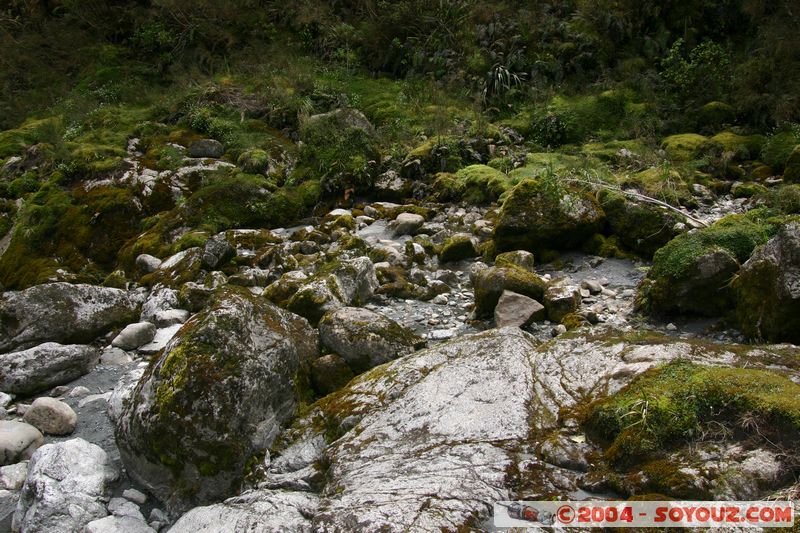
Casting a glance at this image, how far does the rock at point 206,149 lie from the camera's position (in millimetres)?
11578

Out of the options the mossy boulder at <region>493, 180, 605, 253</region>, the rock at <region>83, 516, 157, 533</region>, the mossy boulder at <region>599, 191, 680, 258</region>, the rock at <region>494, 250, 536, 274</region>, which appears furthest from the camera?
the mossy boulder at <region>493, 180, 605, 253</region>

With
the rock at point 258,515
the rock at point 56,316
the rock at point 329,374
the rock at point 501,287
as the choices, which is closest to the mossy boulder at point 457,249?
the rock at point 501,287

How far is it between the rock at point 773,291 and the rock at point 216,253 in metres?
6.28

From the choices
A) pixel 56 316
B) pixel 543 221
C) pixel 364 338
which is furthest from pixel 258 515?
pixel 543 221

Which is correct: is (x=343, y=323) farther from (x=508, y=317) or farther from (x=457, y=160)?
(x=457, y=160)

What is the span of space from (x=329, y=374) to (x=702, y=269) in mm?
3657

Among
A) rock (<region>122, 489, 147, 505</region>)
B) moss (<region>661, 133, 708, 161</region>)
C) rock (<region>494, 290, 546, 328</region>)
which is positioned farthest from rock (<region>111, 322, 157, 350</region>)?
moss (<region>661, 133, 708, 161</region>)

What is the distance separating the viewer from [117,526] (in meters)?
3.45

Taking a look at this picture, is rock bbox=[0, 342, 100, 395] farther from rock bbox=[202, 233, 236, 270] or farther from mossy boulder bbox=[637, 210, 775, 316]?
mossy boulder bbox=[637, 210, 775, 316]

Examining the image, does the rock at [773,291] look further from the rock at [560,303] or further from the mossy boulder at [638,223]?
the mossy boulder at [638,223]

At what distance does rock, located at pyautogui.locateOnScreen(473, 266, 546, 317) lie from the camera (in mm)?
6145

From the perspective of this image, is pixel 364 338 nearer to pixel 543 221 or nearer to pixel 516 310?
pixel 516 310

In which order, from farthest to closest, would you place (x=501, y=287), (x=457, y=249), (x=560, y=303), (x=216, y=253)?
(x=216, y=253) → (x=457, y=249) → (x=501, y=287) → (x=560, y=303)

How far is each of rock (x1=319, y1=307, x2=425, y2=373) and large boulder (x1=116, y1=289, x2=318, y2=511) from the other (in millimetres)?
809
